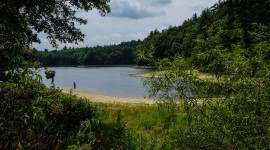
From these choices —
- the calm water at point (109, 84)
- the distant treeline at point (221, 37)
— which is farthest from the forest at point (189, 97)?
the calm water at point (109, 84)

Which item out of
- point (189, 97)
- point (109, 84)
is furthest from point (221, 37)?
point (109, 84)

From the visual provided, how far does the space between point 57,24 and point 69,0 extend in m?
1.20

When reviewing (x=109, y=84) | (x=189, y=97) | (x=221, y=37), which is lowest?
(x=109, y=84)

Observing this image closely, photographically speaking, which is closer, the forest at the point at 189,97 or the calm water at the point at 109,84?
the forest at the point at 189,97

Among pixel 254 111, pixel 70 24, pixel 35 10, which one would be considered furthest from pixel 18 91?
pixel 70 24

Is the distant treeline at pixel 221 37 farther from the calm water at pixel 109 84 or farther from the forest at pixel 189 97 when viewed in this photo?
the calm water at pixel 109 84

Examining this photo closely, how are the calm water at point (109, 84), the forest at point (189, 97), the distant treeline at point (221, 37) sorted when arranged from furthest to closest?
1. the calm water at point (109, 84)
2. the distant treeline at point (221, 37)
3. the forest at point (189, 97)

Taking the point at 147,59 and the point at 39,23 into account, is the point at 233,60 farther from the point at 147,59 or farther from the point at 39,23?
the point at 39,23

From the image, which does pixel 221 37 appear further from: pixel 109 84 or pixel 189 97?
pixel 109 84

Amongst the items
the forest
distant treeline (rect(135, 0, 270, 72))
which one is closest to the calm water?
distant treeline (rect(135, 0, 270, 72))

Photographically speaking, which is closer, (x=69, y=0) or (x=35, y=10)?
(x=35, y=10)

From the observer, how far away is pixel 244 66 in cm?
462

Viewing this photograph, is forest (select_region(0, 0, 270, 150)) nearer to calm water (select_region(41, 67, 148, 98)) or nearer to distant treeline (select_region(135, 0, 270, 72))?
distant treeline (select_region(135, 0, 270, 72))

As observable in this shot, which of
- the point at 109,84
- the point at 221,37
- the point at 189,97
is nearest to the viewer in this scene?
the point at 189,97
